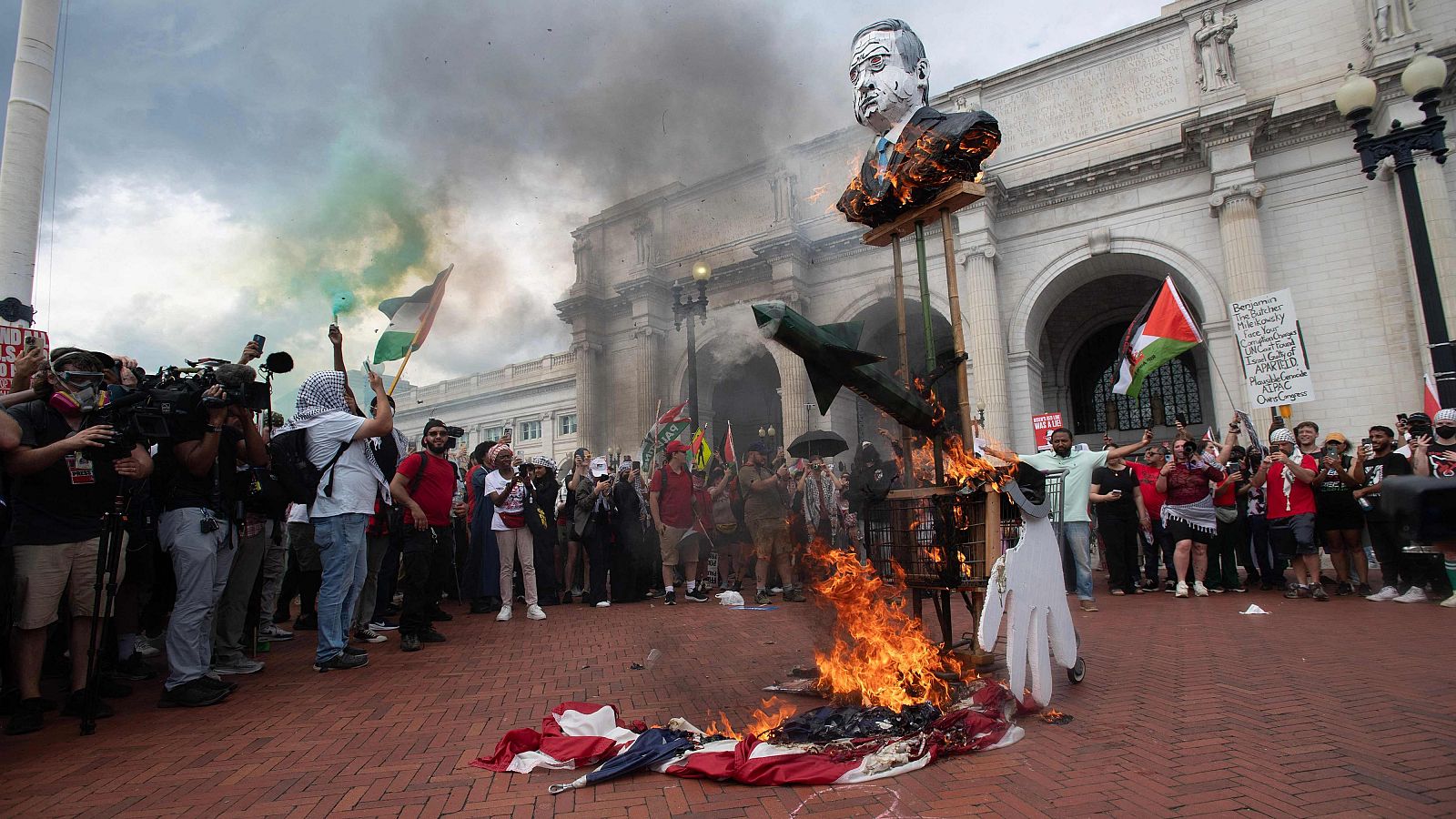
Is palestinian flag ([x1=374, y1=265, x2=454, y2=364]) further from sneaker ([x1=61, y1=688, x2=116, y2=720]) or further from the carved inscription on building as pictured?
→ the carved inscription on building

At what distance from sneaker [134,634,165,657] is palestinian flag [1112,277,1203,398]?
1208 centimetres

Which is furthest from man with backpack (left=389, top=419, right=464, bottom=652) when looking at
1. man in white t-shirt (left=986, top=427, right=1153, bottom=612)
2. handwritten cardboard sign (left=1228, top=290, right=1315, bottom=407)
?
handwritten cardboard sign (left=1228, top=290, right=1315, bottom=407)

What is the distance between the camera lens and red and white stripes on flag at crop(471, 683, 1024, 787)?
305 centimetres

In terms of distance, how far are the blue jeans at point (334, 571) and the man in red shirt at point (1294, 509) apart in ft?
31.9

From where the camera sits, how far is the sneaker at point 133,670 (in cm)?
525

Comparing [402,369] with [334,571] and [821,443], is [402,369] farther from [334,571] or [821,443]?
[821,443]

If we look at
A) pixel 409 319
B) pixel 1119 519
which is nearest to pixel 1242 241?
pixel 1119 519

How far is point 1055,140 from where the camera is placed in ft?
65.7

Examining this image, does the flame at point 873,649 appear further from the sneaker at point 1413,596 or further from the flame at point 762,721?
the sneaker at point 1413,596

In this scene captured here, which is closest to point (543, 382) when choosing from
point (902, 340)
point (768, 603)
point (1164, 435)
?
point (1164, 435)

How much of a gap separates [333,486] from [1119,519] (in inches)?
361

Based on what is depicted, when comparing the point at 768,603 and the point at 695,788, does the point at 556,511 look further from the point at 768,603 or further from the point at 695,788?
the point at 695,788

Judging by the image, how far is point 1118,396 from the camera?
78.2 feet

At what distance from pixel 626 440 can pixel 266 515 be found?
1902 centimetres
